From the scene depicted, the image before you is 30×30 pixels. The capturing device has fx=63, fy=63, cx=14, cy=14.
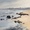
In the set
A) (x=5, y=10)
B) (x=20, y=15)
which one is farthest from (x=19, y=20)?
(x=5, y=10)

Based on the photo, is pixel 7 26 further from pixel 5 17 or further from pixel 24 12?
pixel 24 12

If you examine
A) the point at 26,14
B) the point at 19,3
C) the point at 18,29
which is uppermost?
the point at 19,3

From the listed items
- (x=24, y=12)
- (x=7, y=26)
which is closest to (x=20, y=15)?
(x=24, y=12)

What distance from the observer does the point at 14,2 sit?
61 centimetres

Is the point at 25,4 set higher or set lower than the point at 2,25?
higher

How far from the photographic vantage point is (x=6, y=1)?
63 centimetres

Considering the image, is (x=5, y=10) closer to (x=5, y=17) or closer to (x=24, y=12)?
(x=5, y=17)

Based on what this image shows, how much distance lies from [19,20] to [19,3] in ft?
0.60

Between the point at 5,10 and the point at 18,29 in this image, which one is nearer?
the point at 18,29

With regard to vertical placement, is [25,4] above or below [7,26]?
above

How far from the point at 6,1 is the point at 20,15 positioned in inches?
8.0

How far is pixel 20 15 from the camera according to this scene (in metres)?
0.56

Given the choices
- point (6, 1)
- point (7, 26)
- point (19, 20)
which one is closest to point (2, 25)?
point (7, 26)

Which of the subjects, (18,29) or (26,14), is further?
(26,14)
